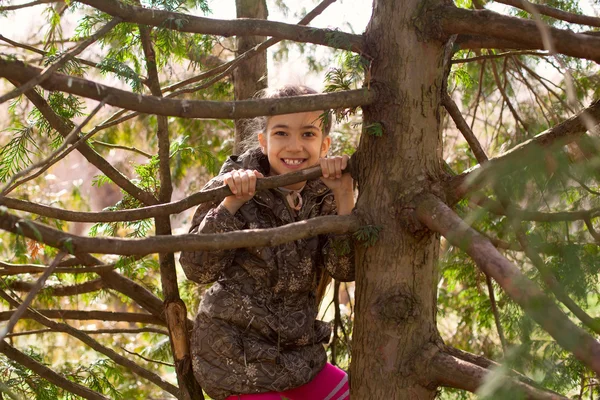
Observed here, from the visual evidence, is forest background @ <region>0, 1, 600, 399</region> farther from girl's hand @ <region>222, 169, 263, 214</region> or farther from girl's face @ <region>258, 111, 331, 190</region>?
girl's hand @ <region>222, 169, 263, 214</region>

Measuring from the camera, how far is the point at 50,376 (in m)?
2.99

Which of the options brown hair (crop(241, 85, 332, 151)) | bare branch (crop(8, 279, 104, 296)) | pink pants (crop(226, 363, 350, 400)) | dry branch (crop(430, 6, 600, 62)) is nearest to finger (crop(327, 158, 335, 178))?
brown hair (crop(241, 85, 332, 151))

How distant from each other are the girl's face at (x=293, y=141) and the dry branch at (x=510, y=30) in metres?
0.77

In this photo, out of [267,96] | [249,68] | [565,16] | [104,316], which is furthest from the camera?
[249,68]

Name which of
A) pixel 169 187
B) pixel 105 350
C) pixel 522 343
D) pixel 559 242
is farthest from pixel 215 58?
pixel 522 343

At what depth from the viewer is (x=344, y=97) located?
2.27m

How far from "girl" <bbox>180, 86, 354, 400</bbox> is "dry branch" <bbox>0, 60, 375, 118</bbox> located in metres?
0.45

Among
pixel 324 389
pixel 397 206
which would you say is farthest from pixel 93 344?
pixel 397 206

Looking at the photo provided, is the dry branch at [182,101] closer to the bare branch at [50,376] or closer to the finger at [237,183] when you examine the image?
the finger at [237,183]

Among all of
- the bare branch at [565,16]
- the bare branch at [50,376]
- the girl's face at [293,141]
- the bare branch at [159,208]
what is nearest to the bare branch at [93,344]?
the bare branch at [50,376]

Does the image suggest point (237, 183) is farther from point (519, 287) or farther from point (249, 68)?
point (249, 68)

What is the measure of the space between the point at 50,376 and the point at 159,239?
1443 mm

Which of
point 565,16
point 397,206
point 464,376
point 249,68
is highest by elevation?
point 249,68

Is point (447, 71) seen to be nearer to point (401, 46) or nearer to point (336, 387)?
point (401, 46)
